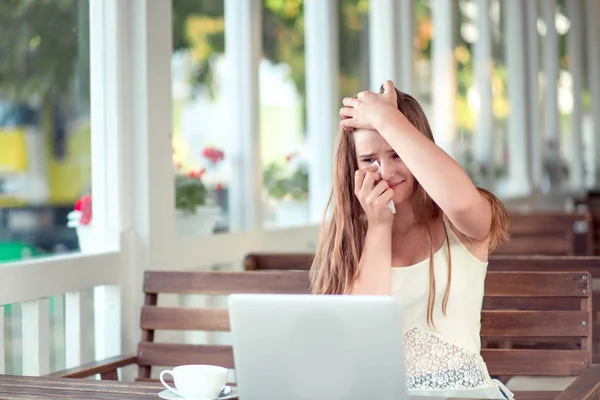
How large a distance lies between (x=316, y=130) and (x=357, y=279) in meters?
2.72

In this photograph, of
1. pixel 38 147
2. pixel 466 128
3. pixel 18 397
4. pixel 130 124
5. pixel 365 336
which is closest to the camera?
pixel 365 336

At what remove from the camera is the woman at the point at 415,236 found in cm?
190

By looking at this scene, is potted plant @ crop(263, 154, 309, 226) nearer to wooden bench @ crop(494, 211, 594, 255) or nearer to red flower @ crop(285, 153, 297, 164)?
red flower @ crop(285, 153, 297, 164)

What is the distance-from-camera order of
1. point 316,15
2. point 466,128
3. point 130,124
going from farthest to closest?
point 466,128
point 316,15
point 130,124

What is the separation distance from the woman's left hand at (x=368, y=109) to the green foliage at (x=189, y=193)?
147 cm

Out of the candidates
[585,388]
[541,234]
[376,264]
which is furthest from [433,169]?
[541,234]

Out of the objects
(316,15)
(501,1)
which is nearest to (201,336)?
(316,15)

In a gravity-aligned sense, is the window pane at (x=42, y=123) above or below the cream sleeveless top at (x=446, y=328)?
above

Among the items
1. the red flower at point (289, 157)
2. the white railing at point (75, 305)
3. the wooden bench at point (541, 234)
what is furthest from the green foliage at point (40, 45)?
the wooden bench at point (541, 234)

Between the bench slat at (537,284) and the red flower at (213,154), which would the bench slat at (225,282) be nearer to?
the bench slat at (537,284)

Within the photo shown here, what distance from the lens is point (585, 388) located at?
1933 millimetres

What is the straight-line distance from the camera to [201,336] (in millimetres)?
3572

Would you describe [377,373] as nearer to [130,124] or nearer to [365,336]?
[365,336]

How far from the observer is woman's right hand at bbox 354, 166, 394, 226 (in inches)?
77.4
